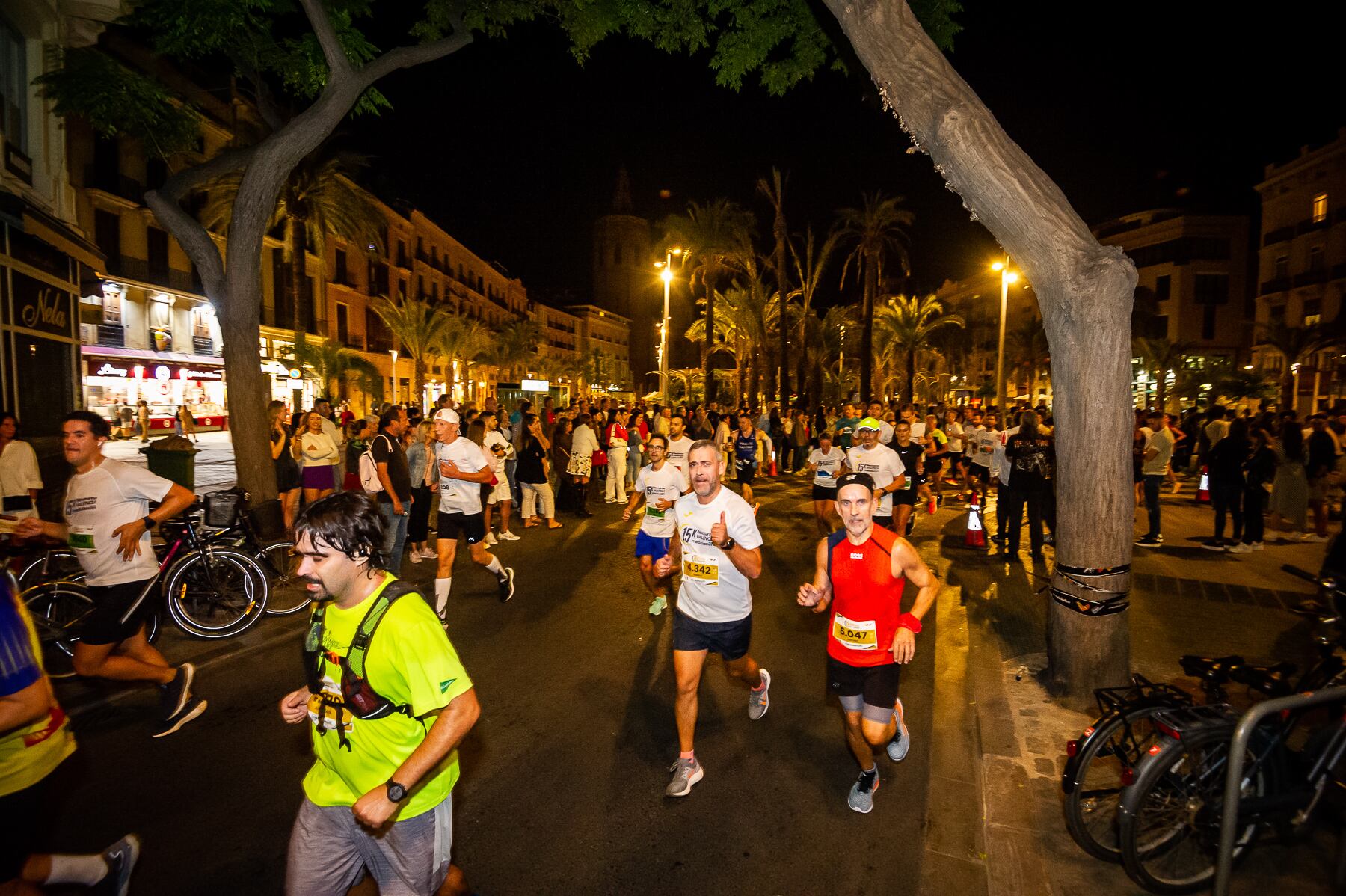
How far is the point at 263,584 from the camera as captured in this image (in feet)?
22.2

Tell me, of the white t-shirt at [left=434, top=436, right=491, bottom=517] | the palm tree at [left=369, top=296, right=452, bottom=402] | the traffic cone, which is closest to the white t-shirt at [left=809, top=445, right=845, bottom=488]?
the traffic cone

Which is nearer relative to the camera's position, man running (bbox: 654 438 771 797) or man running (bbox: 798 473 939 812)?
man running (bbox: 798 473 939 812)

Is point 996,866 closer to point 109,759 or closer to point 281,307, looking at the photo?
point 109,759

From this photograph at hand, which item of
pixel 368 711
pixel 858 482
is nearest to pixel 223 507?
pixel 368 711

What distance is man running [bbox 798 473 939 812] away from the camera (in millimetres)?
3654

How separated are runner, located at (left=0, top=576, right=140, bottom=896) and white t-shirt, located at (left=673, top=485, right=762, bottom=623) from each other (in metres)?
2.81

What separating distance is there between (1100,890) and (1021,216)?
4007mm

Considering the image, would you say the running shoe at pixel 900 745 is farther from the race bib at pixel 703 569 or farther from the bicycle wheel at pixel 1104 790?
the race bib at pixel 703 569

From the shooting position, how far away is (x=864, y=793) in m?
3.83

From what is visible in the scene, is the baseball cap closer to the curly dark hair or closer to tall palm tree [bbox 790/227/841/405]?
the curly dark hair

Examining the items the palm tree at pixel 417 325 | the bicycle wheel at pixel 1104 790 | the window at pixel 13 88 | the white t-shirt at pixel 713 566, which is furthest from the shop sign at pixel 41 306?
the palm tree at pixel 417 325

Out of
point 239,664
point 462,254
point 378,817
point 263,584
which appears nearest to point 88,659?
point 239,664

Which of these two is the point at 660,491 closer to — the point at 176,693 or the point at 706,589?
the point at 706,589

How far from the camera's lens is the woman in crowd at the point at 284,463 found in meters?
10.3
